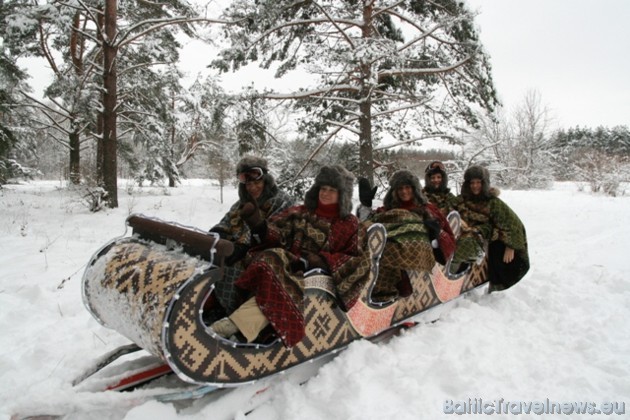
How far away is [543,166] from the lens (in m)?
26.4

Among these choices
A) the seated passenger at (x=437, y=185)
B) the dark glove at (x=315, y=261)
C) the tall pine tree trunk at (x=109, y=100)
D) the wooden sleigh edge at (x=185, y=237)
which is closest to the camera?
the wooden sleigh edge at (x=185, y=237)

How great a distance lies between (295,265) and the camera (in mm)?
2920

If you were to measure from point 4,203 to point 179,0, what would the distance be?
6879 millimetres

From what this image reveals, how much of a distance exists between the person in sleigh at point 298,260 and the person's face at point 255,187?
18.3 inches

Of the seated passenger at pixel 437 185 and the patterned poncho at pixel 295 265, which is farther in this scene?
the seated passenger at pixel 437 185

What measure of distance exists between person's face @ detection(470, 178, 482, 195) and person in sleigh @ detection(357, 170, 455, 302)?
0.98 m

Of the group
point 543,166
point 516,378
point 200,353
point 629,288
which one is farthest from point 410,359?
point 543,166

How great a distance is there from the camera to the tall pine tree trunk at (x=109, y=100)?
911 cm

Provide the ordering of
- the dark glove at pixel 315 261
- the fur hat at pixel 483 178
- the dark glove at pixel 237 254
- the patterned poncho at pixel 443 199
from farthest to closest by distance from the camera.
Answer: the patterned poncho at pixel 443 199, the fur hat at pixel 483 178, the dark glove at pixel 237 254, the dark glove at pixel 315 261

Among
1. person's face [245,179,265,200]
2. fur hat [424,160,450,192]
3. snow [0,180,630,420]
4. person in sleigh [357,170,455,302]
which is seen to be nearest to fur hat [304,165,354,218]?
person in sleigh [357,170,455,302]

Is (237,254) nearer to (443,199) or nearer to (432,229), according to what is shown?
(432,229)

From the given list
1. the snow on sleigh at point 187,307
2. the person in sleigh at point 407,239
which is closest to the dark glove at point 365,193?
the person in sleigh at point 407,239

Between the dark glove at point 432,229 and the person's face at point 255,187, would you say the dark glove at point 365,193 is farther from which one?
the person's face at point 255,187

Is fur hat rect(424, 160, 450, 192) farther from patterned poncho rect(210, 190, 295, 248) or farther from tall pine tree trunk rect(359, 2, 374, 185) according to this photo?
tall pine tree trunk rect(359, 2, 374, 185)
